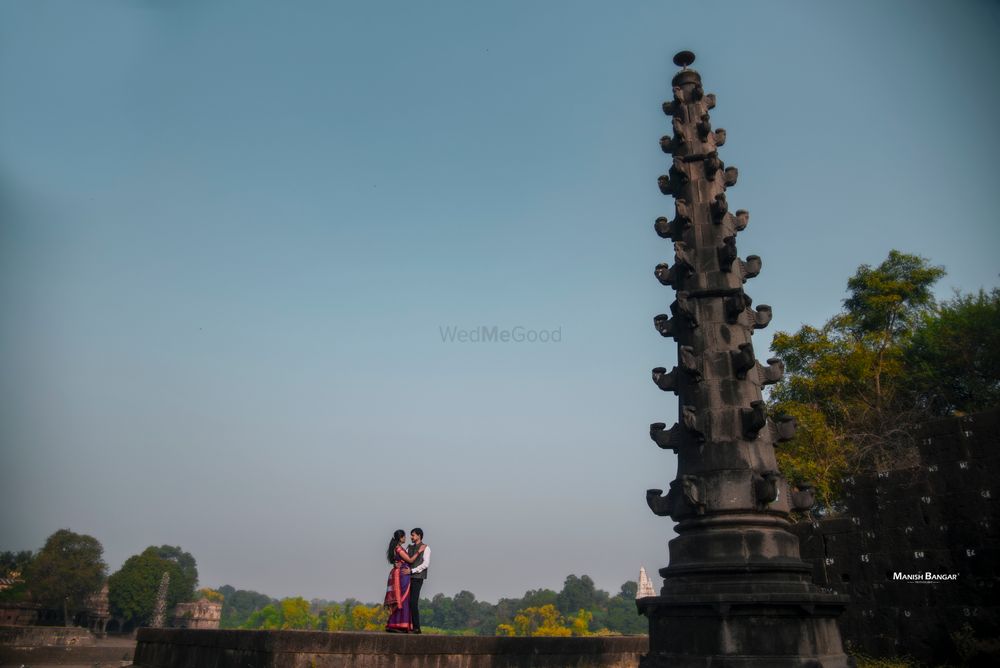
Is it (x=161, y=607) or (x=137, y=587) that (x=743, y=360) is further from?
(x=137, y=587)

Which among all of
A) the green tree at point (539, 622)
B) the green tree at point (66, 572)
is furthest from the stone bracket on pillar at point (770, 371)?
the green tree at point (66, 572)

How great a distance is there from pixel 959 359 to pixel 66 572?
75.5 meters

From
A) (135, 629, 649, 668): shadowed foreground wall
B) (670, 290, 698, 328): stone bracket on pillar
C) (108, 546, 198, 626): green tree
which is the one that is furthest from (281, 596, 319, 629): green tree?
(670, 290, 698, 328): stone bracket on pillar

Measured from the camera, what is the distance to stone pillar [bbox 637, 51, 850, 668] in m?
6.51

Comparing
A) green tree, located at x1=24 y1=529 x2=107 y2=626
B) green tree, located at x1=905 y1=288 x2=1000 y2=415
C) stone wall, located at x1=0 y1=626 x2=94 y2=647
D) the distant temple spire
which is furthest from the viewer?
green tree, located at x1=24 y1=529 x2=107 y2=626

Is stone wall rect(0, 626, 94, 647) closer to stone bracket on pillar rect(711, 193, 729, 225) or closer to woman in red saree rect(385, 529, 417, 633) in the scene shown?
woman in red saree rect(385, 529, 417, 633)

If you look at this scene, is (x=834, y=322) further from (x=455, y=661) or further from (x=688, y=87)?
(x=455, y=661)

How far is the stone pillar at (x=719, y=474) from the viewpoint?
6508mm

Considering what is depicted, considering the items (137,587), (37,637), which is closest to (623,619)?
(137,587)

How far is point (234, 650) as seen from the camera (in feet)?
25.6

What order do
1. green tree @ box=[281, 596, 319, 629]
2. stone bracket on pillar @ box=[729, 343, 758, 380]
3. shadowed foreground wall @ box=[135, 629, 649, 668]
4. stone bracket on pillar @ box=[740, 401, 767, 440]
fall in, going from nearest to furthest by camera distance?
shadowed foreground wall @ box=[135, 629, 649, 668] → stone bracket on pillar @ box=[740, 401, 767, 440] → stone bracket on pillar @ box=[729, 343, 758, 380] → green tree @ box=[281, 596, 319, 629]

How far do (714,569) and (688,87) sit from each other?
23.8 ft

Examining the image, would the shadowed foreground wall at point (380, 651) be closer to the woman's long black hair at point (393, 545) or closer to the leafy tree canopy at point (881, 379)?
the woman's long black hair at point (393, 545)

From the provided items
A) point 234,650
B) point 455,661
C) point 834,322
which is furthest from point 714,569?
point 834,322
